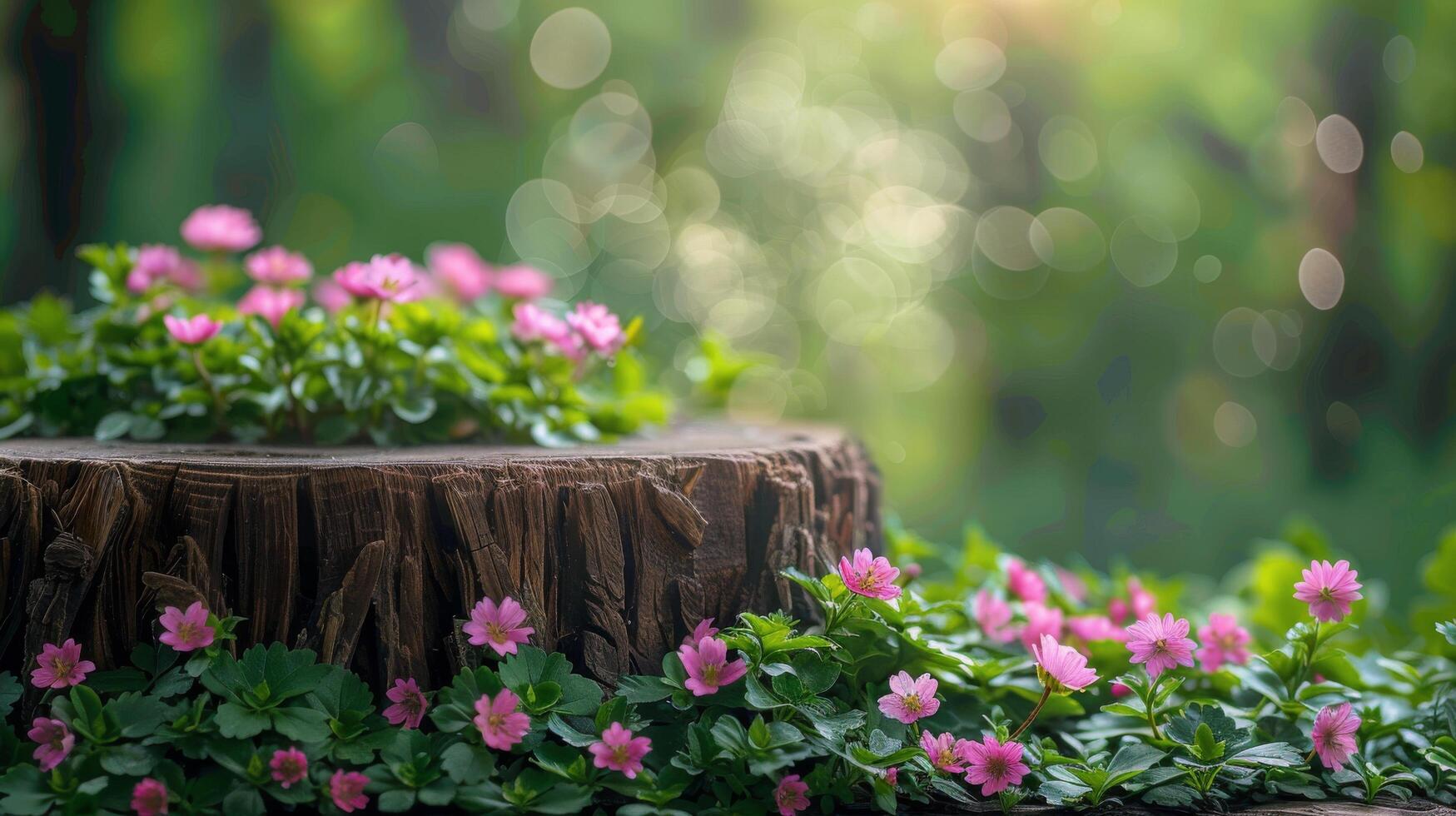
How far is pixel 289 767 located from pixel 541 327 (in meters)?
0.71

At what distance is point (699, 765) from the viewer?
1030mm

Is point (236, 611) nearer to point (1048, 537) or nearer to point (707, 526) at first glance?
point (707, 526)

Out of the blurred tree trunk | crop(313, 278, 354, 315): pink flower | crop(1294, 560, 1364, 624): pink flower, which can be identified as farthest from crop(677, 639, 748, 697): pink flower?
the blurred tree trunk

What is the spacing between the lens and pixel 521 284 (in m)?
1.71

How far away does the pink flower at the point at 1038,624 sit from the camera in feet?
4.76

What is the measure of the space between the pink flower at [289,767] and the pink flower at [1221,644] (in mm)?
1165

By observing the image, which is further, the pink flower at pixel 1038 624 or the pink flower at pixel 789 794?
the pink flower at pixel 1038 624

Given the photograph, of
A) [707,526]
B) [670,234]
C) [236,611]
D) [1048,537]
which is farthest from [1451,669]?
[670,234]

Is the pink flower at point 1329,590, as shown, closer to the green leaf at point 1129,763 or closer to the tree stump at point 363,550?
the green leaf at point 1129,763

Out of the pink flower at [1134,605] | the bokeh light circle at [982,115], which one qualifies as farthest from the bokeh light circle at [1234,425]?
the pink flower at [1134,605]

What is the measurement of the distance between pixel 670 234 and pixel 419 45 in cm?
115

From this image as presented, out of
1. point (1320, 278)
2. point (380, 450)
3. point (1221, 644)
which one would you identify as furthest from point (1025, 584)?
point (1320, 278)

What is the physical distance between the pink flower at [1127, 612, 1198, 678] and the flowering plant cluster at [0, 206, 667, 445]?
80 centimetres

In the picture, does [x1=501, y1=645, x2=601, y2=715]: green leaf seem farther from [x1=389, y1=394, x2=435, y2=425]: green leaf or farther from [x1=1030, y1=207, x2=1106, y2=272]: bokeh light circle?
[x1=1030, y1=207, x2=1106, y2=272]: bokeh light circle
